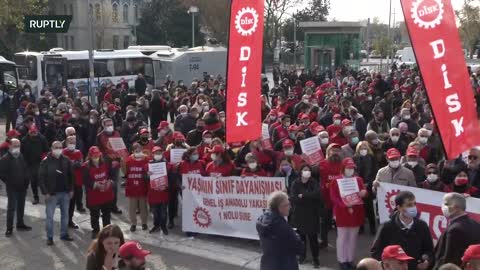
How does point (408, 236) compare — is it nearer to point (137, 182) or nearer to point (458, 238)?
point (458, 238)

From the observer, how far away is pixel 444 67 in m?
7.21

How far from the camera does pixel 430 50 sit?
283 inches

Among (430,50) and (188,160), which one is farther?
(188,160)

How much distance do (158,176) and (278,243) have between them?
4.65m

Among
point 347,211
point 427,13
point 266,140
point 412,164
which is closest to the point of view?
point 427,13

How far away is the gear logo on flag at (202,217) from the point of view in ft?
36.5

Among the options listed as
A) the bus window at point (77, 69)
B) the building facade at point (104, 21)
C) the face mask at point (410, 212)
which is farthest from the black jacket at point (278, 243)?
the building facade at point (104, 21)

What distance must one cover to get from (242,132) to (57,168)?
302cm

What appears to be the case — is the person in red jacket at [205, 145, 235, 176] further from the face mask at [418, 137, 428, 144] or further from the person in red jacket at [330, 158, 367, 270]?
the face mask at [418, 137, 428, 144]

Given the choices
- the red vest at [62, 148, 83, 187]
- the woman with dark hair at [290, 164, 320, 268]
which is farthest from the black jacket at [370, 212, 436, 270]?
the red vest at [62, 148, 83, 187]

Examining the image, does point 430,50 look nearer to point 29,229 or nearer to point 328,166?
point 328,166

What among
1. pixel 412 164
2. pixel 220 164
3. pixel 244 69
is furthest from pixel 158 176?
pixel 412 164

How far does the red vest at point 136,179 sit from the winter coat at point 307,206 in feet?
9.85

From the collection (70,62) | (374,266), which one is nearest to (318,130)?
(374,266)
